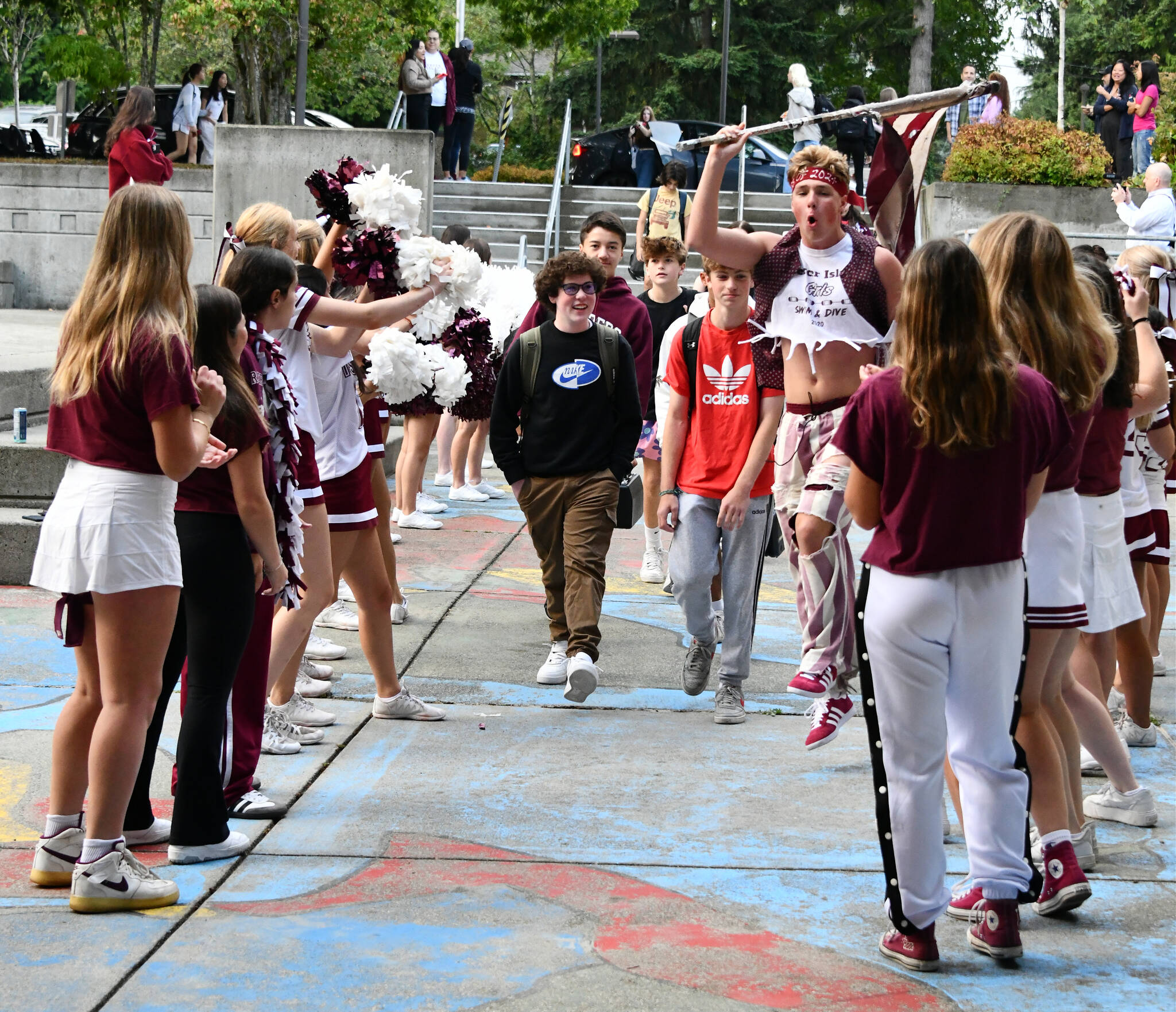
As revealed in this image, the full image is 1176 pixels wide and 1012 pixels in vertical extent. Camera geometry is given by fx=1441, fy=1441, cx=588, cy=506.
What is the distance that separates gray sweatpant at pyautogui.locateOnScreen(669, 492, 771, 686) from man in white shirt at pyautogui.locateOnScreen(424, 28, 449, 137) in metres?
15.1

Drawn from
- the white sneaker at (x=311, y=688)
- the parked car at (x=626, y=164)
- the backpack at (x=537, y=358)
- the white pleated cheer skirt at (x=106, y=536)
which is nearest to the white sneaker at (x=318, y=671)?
the white sneaker at (x=311, y=688)

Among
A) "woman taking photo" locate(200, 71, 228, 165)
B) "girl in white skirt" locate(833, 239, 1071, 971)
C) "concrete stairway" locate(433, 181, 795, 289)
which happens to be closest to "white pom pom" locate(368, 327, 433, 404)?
"girl in white skirt" locate(833, 239, 1071, 971)

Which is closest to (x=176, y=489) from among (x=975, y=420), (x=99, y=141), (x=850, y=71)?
(x=975, y=420)

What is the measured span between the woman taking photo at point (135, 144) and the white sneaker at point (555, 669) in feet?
26.1

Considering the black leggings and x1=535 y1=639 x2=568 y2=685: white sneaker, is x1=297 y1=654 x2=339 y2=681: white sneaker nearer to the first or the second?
x1=535 y1=639 x2=568 y2=685: white sneaker

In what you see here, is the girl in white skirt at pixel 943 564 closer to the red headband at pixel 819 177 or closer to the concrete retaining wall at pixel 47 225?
the red headband at pixel 819 177

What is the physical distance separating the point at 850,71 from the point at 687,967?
44067 millimetres

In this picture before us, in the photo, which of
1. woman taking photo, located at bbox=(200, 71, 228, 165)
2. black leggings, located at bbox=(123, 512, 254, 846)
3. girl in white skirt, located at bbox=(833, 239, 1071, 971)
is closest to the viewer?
girl in white skirt, located at bbox=(833, 239, 1071, 971)

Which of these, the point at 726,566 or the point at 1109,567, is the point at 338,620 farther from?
the point at 1109,567

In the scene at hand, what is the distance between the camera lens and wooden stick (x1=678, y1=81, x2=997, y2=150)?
17.4 ft

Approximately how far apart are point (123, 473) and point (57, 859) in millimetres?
1199

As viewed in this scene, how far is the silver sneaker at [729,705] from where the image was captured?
6211mm

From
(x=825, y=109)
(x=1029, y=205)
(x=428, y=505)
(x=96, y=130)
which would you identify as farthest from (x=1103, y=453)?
(x=96, y=130)

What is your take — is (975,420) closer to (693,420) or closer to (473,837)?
(473,837)
